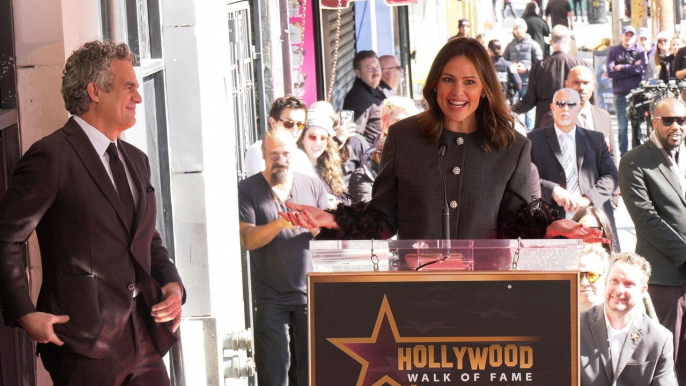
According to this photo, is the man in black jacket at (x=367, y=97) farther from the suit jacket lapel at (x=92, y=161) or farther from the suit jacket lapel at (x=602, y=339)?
the suit jacket lapel at (x=92, y=161)

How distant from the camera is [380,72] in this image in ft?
36.8

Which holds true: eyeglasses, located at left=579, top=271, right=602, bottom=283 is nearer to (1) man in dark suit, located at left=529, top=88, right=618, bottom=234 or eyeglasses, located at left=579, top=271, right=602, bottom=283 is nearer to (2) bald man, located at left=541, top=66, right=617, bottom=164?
(1) man in dark suit, located at left=529, top=88, right=618, bottom=234

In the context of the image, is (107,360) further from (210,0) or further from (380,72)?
(380,72)

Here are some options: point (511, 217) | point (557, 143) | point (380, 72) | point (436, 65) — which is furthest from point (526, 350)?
point (380, 72)

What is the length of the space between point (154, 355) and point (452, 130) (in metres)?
1.28

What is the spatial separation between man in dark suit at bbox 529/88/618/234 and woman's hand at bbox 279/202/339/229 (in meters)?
4.51

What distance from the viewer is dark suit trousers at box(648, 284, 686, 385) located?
6.66 meters

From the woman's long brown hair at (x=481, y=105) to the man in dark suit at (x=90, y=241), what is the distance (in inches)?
39.5

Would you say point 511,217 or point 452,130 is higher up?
point 452,130

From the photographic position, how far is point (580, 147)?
775 cm

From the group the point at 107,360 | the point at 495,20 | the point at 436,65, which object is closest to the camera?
the point at 107,360

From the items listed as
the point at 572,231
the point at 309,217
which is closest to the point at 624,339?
the point at 572,231

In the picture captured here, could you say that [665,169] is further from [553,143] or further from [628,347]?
[628,347]

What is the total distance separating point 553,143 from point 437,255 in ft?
16.6
